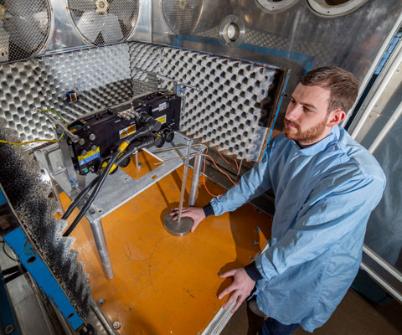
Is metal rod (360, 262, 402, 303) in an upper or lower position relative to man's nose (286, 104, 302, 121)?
lower

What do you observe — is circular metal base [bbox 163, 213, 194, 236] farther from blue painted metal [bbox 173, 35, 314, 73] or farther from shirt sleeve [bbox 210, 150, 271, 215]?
blue painted metal [bbox 173, 35, 314, 73]

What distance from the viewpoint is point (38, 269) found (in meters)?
0.56

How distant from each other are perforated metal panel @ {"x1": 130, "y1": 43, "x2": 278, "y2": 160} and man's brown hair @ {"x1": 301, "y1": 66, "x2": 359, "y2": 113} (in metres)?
0.28

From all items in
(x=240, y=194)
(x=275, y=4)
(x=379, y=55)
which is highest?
(x=275, y=4)

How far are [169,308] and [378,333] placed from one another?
5.25 ft

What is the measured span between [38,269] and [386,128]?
1423mm

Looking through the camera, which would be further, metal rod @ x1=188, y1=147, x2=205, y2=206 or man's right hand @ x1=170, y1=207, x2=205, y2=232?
man's right hand @ x1=170, y1=207, x2=205, y2=232

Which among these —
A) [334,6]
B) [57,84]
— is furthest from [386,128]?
[57,84]

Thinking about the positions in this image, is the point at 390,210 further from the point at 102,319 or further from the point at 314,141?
the point at 102,319

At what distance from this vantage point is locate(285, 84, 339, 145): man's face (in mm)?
902

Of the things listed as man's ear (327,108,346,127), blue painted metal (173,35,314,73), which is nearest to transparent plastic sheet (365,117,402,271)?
man's ear (327,108,346,127)

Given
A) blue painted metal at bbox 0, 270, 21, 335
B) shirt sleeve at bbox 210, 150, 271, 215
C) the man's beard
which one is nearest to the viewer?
blue painted metal at bbox 0, 270, 21, 335

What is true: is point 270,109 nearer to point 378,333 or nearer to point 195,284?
point 195,284

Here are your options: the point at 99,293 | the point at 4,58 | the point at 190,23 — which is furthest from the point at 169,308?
the point at 190,23
